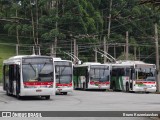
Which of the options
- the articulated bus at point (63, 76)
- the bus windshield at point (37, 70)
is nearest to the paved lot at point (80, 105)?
the bus windshield at point (37, 70)

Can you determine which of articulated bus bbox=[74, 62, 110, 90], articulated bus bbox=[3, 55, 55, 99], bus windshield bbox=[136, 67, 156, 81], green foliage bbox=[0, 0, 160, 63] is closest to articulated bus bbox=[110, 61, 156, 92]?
bus windshield bbox=[136, 67, 156, 81]

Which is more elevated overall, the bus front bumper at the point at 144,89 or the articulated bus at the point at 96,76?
the articulated bus at the point at 96,76

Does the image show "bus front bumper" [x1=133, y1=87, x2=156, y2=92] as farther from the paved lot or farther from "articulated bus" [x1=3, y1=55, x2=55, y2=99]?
"articulated bus" [x1=3, y1=55, x2=55, y2=99]

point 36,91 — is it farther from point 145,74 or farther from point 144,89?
point 145,74

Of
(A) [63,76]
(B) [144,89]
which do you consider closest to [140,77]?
(B) [144,89]

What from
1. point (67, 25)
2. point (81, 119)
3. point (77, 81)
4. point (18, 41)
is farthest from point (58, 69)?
point (18, 41)

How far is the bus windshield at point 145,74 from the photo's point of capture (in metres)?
46.2

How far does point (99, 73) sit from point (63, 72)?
10343 mm

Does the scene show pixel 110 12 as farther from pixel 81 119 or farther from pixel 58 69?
pixel 81 119

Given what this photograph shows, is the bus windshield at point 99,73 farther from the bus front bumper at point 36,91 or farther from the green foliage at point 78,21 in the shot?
the green foliage at point 78,21

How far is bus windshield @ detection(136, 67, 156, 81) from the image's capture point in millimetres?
46175

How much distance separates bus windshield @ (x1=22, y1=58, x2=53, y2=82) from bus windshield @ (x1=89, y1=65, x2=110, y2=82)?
18.8 meters

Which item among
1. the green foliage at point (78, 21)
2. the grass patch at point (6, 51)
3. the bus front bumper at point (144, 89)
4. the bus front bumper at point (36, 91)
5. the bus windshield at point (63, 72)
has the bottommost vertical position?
the bus front bumper at point (144, 89)

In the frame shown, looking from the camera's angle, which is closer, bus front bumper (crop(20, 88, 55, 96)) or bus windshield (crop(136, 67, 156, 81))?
bus front bumper (crop(20, 88, 55, 96))
